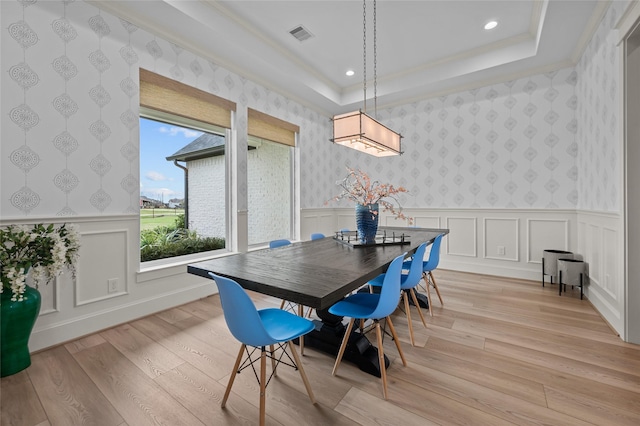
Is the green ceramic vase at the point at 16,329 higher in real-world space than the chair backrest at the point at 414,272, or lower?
lower

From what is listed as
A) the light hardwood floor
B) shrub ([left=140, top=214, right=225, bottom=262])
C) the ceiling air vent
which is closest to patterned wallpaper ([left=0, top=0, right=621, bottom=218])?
shrub ([left=140, top=214, right=225, bottom=262])

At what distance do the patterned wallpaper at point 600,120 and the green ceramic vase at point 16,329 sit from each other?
4.50m

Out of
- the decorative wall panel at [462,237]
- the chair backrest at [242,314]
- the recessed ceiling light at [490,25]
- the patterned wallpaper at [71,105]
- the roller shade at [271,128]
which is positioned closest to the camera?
the chair backrest at [242,314]

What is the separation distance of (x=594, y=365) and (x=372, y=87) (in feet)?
14.1

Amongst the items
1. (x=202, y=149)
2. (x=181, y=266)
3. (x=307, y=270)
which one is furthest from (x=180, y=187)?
(x=307, y=270)

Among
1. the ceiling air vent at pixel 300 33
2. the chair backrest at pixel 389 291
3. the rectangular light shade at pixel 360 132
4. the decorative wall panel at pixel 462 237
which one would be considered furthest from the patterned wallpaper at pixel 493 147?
the chair backrest at pixel 389 291

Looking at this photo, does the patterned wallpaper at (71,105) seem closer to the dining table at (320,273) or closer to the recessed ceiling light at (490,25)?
Result: the dining table at (320,273)

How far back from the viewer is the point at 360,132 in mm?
2496

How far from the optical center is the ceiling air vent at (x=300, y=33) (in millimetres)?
3235

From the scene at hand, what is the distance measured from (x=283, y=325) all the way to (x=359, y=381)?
2.15 ft

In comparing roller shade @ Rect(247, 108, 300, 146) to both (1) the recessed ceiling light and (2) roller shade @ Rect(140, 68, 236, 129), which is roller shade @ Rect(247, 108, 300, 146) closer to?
(2) roller shade @ Rect(140, 68, 236, 129)

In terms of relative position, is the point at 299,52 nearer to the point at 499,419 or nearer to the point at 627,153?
the point at 627,153

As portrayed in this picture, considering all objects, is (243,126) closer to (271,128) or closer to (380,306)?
(271,128)

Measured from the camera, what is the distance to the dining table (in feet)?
4.25
